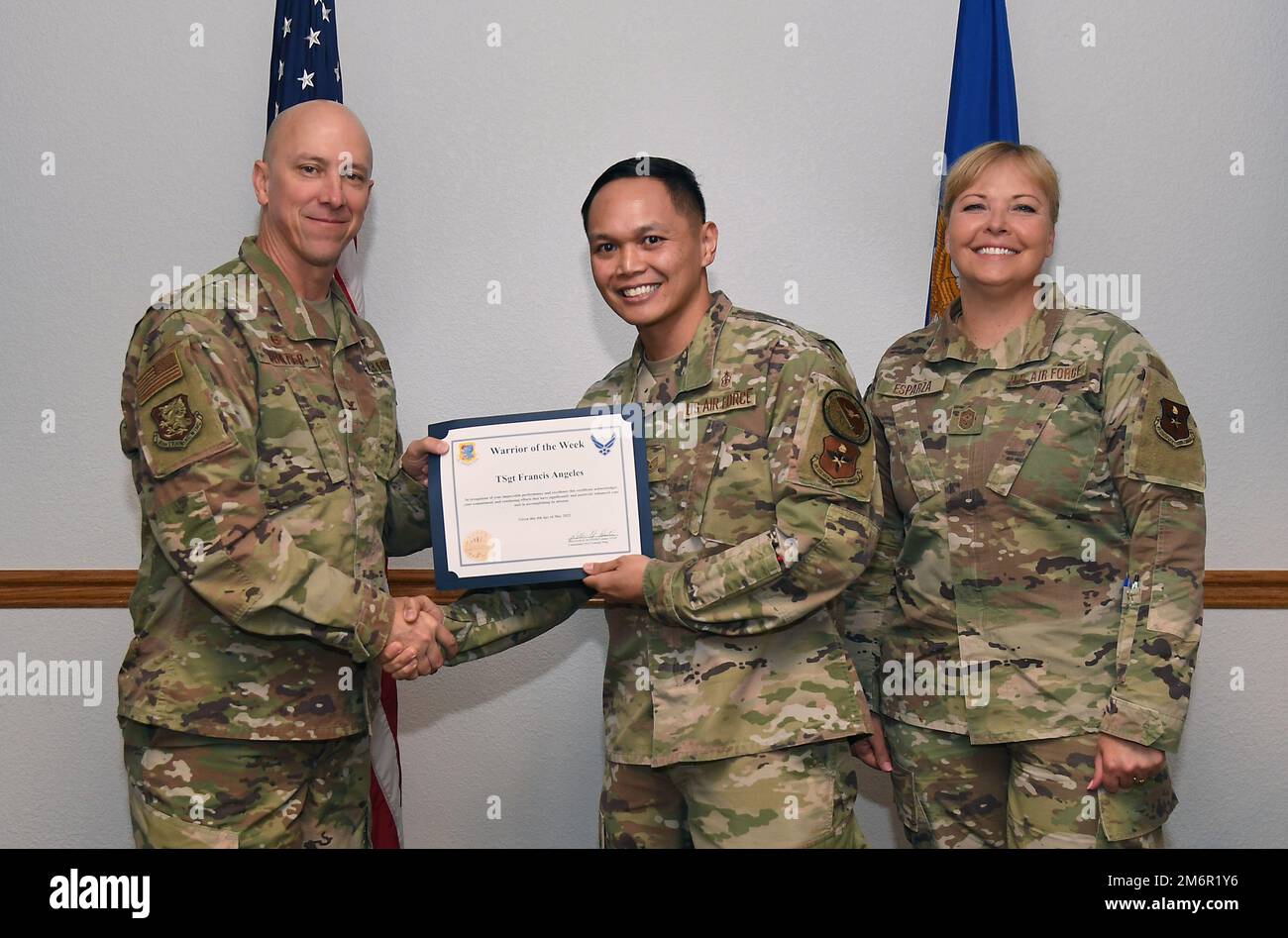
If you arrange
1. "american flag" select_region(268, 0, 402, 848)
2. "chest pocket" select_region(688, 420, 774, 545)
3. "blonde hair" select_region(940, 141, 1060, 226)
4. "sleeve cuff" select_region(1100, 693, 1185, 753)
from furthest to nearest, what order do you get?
"american flag" select_region(268, 0, 402, 848)
"blonde hair" select_region(940, 141, 1060, 226)
"chest pocket" select_region(688, 420, 774, 545)
"sleeve cuff" select_region(1100, 693, 1185, 753)

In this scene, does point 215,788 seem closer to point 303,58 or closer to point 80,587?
point 80,587

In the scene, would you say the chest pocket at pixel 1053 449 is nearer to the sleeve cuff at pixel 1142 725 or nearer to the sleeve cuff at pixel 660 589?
the sleeve cuff at pixel 1142 725

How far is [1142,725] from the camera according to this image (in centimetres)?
180

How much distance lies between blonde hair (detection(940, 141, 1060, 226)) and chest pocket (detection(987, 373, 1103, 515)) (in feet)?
1.20

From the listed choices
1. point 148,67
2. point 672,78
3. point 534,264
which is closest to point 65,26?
point 148,67

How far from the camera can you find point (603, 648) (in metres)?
2.99

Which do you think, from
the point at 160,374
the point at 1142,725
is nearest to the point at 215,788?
the point at 160,374

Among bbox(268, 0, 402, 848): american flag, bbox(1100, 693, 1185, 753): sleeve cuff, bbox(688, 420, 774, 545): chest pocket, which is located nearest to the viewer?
bbox(1100, 693, 1185, 753): sleeve cuff

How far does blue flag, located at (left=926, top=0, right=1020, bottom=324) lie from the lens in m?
2.73

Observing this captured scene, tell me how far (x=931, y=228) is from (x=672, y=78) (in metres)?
0.83

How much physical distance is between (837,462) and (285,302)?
1075mm

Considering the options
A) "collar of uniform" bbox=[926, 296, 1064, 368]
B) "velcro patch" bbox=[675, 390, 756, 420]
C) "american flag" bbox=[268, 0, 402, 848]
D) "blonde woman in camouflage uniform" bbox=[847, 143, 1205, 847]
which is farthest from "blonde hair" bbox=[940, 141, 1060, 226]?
"american flag" bbox=[268, 0, 402, 848]

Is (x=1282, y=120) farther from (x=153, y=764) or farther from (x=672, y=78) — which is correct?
(x=153, y=764)

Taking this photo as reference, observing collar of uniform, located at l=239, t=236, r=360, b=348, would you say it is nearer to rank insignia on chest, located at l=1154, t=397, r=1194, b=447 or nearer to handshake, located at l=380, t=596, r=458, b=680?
handshake, located at l=380, t=596, r=458, b=680
